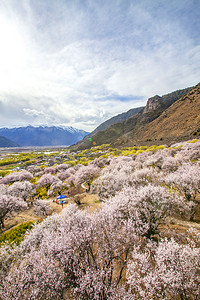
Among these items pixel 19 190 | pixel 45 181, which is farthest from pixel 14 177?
pixel 19 190

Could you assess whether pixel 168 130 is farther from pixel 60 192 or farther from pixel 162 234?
pixel 162 234

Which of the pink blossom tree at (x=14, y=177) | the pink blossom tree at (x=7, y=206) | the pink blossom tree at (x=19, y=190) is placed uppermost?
the pink blossom tree at (x=7, y=206)

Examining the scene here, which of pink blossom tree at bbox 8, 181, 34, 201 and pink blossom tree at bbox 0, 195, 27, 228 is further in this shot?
pink blossom tree at bbox 8, 181, 34, 201

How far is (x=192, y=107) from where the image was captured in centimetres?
7119

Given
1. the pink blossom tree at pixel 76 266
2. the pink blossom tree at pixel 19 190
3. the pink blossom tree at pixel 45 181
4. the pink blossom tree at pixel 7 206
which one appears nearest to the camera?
the pink blossom tree at pixel 76 266

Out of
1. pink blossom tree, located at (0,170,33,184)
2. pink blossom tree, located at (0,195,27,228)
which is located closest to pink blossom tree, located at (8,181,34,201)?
pink blossom tree, located at (0,195,27,228)

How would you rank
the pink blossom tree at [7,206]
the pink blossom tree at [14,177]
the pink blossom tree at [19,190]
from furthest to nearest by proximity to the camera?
the pink blossom tree at [14,177] < the pink blossom tree at [19,190] < the pink blossom tree at [7,206]

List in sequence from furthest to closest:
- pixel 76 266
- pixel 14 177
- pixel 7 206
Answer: pixel 14 177 < pixel 7 206 < pixel 76 266

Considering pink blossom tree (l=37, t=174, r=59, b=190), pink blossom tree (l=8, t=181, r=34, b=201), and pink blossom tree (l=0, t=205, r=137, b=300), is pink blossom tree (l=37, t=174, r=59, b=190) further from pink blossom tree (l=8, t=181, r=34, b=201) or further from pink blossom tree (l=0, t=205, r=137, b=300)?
pink blossom tree (l=0, t=205, r=137, b=300)

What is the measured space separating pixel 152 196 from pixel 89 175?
80.9 feet

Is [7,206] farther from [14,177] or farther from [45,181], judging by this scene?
[14,177]

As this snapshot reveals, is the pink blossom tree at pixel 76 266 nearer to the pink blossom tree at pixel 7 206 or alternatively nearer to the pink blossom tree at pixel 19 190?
the pink blossom tree at pixel 7 206

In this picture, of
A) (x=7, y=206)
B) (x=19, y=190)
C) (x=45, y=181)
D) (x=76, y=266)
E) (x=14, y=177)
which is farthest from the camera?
(x=14, y=177)

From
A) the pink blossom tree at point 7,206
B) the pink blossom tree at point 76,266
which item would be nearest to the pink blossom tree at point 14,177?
the pink blossom tree at point 7,206
